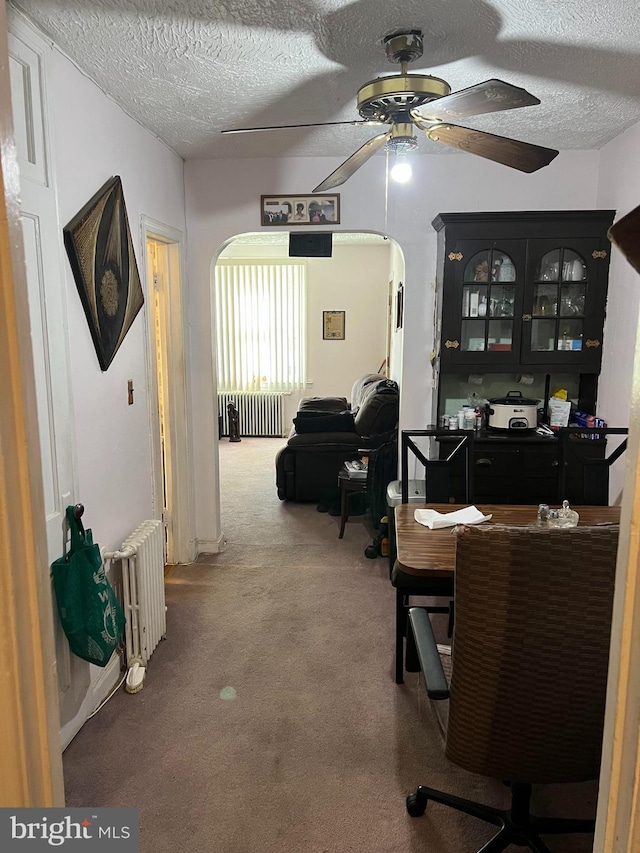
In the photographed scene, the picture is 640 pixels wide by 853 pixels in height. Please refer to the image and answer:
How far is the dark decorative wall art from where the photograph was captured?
233 centimetres

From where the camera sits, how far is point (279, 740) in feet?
7.59

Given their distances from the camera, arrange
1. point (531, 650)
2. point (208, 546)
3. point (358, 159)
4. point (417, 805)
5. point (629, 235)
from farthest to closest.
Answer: point (208, 546) < point (358, 159) < point (417, 805) < point (531, 650) < point (629, 235)

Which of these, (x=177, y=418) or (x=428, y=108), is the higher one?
(x=428, y=108)

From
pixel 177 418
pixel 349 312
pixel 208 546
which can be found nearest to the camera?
pixel 177 418

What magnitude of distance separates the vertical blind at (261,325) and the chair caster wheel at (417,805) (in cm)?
647

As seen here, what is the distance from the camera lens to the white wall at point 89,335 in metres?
2.27

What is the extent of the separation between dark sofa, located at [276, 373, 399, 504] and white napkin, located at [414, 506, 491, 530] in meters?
2.33

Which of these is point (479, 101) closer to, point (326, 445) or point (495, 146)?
point (495, 146)

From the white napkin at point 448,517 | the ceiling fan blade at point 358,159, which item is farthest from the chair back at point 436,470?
the ceiling fan blade at point 358,159

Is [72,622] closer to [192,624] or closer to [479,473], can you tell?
[192,624]

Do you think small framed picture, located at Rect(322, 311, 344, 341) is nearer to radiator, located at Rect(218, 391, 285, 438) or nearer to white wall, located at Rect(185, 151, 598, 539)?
radiator, located at Rect(218, 391, 285, 438)

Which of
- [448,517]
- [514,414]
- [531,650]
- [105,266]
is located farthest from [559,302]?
[531,650]

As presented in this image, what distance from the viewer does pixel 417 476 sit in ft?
13.2

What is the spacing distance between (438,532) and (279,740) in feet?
3.42
